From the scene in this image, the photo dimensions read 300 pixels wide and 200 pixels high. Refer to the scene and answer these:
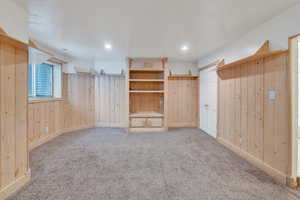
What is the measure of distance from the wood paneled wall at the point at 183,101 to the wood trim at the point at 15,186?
413 cm

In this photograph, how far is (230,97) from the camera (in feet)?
10.4

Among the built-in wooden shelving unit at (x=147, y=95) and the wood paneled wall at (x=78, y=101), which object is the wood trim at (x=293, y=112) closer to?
the built-in wooden shelving unit at (x=147, y=95)

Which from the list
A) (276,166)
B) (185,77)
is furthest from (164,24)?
(185,77)

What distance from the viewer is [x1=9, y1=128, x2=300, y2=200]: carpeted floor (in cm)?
174

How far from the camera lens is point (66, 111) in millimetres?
4602

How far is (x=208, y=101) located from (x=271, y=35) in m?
2.47

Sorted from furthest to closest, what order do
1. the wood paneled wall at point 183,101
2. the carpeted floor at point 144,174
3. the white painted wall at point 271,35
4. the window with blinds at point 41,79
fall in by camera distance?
the wood paneled wall at point 183,101 < the window with blinds at point 41,79 < the white painted wall at point 271,35 < the carpeted floor at point 144,174

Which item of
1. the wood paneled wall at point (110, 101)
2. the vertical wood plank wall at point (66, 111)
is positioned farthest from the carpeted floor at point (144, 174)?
the wood paneled wall at point (110, 101)

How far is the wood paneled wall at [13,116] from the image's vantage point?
5.32 ft

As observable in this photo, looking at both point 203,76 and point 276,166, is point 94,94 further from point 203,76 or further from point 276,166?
point 276,166

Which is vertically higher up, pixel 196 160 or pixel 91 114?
pixel 91 114

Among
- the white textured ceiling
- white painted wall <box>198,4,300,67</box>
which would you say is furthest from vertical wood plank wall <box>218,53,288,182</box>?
the white textured ceiling

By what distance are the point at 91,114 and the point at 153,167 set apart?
11.6ft

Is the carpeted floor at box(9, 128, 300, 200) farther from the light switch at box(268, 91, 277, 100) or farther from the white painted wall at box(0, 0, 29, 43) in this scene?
the white painted wall at box(0, 0, 29, 43)
